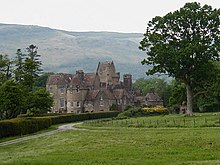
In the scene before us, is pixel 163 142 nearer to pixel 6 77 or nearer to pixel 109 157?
pixel 109 157

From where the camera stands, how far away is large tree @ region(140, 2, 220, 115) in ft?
202

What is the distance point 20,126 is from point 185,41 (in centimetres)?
2842

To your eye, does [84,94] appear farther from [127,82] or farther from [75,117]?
[75,117]

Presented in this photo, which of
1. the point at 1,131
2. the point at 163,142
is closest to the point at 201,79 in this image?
the point at 1,131

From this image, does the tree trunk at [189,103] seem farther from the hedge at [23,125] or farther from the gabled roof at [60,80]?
the gabled roof at [60,80]

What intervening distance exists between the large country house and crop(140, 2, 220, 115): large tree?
41083 millimetres

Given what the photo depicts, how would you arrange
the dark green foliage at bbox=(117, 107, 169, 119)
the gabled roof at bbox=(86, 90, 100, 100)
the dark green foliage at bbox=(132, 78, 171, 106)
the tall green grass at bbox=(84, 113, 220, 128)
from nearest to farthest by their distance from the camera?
the tall green grass at bbox=(84, 113, 220, 128) < the dark green foliage at bbox=(117, 107, 169, 119) < the gabled roof at bbox=(86, 90, 100, 100) < the dark green foliage at bbox=(132, 78, 171, 106)

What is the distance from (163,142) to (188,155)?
6.91 metres

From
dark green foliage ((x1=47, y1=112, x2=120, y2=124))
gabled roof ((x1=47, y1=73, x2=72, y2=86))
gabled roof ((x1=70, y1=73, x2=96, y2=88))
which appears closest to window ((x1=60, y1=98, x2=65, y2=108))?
gabled roof ((x1=47, y1=73, x2=72, y2=86))

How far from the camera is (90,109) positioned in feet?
343

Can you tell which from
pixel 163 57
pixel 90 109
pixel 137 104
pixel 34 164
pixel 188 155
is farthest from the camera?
pixel 137 104

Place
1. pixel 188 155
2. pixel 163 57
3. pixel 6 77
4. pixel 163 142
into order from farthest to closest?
pixel 163 57, pixel 6 77, pixel 163 142, pixel 188 155

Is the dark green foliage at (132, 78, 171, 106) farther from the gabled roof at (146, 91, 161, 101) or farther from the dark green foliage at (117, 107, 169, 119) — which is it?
the dark green foliage at (117, 107, 169, 119)

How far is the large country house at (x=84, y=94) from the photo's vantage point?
341 feet
